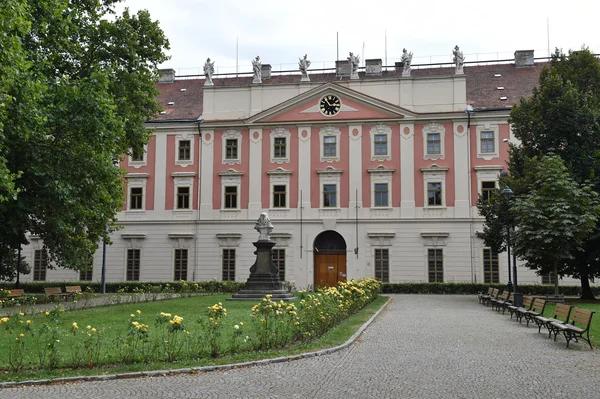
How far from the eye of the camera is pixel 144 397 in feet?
27.1

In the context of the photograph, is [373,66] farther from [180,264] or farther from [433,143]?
[180,264]

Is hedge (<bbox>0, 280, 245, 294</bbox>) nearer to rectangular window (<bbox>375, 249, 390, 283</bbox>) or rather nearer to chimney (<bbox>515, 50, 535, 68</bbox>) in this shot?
rectangular window (<bbox>375, 249, 390, 283</bbox>)

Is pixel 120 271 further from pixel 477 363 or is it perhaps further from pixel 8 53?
pixel 477 363

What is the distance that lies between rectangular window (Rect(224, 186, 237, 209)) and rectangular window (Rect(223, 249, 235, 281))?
2966 mm

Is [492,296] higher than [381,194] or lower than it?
lower

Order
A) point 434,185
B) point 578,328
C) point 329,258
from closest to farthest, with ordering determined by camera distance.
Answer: point 578,328
point 434,185
point 329,258

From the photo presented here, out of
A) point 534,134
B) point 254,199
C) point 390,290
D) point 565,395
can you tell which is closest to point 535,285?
point 390,290

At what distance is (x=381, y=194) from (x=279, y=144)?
7.41 m

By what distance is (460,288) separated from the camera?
36.1 m

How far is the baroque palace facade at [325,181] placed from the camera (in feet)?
126

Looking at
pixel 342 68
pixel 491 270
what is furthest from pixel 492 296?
pixel 342 68

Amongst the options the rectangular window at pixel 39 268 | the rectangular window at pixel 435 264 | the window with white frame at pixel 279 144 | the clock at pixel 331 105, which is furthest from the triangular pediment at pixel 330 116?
the rectangular window at pixel 39 268

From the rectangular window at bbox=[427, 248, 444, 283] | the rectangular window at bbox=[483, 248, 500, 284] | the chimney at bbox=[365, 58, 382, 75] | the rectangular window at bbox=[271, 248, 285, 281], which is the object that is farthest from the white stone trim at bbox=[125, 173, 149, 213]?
the rectangular window at bbox=[483, 248, 500, 284]

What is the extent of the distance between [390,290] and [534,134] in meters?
12.8
